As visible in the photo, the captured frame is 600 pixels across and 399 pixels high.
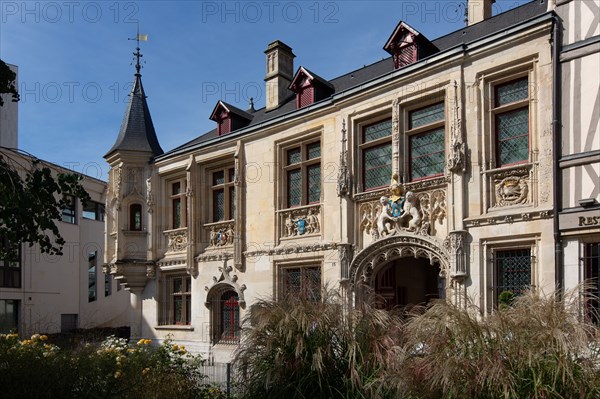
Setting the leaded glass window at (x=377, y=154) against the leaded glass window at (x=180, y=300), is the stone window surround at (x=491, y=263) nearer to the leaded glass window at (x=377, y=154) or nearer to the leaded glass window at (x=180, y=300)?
the leaded glass window at (x=377, y=154)

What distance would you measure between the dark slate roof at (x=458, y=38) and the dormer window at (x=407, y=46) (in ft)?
1.31

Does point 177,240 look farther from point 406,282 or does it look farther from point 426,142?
point 426,142

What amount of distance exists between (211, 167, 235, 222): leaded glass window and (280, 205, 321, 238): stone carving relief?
246 cm

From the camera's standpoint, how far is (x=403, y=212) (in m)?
13.4

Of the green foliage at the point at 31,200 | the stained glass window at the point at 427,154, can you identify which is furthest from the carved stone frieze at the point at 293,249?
the green foliage at the point at 31,200

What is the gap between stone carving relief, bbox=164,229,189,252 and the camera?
19547 mm

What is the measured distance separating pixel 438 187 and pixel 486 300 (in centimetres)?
246

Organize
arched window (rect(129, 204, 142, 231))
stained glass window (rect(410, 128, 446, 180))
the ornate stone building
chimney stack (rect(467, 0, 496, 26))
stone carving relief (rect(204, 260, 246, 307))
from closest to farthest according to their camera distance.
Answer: the ornate stone building → stained glass window (rect(410, 128, 446, 180)) → chimney stack (rect(467, 0, 496, 26)) → stone carving relief (rect(204, 260, 246, 307)) → arched window (rect(129, 204, 142, 231))

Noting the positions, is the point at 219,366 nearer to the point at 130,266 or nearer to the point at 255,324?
the point at 255,324

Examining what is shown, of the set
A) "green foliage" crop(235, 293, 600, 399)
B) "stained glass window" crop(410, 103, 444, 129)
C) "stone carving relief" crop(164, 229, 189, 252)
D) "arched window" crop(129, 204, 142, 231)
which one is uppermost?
"stained glass window" crop(410, 103, 444, 129)

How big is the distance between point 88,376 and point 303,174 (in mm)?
8532

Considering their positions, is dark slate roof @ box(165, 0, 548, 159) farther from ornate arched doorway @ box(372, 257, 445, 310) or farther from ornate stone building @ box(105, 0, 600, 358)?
ornate arched doorway @ box(372, 257, 445, 310)

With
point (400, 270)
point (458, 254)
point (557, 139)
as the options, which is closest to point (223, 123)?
point (400, 270)

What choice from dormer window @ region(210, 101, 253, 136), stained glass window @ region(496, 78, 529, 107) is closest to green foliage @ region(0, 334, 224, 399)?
stained glass window @ region(496, 78, 529, 107)
